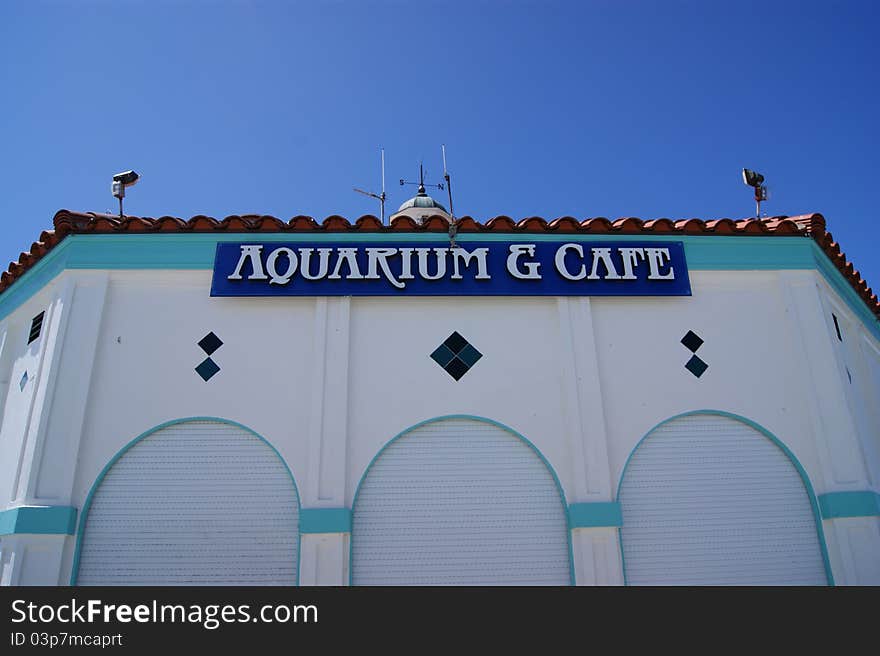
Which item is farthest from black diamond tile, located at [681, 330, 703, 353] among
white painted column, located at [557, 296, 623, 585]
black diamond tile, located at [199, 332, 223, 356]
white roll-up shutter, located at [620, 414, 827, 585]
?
black diamond tile, located at [199, 332, 223, 356]

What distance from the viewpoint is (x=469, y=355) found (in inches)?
276

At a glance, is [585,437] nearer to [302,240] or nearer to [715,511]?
[715,511]

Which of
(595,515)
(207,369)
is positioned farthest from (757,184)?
(207,369)

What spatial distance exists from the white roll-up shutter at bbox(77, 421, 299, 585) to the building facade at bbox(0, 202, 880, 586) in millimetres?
22

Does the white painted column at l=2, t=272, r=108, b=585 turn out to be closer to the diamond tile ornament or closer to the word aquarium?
the word aquarium

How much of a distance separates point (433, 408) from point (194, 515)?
2593 mm

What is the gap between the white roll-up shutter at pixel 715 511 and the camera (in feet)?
20.8

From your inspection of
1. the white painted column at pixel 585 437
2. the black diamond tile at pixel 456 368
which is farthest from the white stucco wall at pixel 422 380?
the black diamond tile at pixel 456 368

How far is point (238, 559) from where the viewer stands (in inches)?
245

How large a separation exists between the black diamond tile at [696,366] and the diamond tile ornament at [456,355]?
7.53 feet

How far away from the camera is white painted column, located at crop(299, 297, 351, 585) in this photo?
239 inches

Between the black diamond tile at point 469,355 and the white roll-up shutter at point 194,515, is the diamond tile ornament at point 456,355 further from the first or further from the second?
the white roll-up shutter at point 194,515
